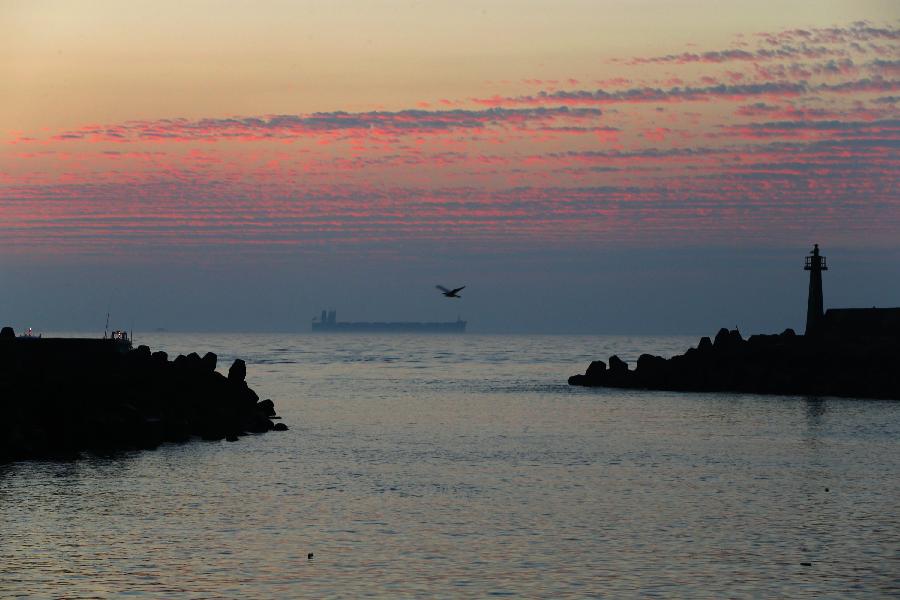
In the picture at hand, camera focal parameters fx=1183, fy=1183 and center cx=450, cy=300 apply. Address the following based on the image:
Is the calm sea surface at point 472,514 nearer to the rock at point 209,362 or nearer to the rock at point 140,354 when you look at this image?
the rock at point 209,362

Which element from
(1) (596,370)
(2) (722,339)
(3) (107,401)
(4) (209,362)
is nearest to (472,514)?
(3) (107,401)

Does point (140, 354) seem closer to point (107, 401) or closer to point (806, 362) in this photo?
point (107, 401)

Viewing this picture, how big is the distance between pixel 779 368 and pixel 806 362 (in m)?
2.08

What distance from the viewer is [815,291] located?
102m

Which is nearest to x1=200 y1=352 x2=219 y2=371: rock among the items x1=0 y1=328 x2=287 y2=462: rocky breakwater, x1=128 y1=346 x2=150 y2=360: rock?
x1=0 y1=328 x2=287 y2=462: rocky breakwater

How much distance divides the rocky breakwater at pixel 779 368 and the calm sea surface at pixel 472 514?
26780 mm

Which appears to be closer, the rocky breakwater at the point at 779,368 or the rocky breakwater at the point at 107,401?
the rocky breakwater at the point at 107,401

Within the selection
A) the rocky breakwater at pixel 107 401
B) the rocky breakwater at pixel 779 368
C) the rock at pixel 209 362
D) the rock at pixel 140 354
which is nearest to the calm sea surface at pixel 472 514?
the rocky breakwater at pixel 107 401

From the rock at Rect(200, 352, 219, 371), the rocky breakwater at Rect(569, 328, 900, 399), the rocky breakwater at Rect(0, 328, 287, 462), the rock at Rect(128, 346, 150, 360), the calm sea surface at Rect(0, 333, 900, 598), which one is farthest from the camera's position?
the rocky breakwater at Rect(569, 328, 900, 399)

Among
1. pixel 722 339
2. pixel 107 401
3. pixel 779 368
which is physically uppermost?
Answer: pixel 722 339

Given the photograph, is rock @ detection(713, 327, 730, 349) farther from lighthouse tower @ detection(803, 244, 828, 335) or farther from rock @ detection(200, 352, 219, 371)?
rock @ detection(200, 352, 219, 371)

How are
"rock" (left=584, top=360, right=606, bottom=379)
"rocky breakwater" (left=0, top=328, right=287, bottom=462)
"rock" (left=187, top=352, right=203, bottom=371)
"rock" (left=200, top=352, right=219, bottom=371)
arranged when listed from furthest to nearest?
"rock" (left=584, top=360, right=606, bottom=379) < "rock" (left=200, top=352, right=219, bottom=371) < "rock" (left=187, top=352, right=203, bottom=371) < "rocky breakwater" (left=0, top=328, right=287, bottom=462)

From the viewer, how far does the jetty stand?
8712cm

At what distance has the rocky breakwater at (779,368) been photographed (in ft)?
284
